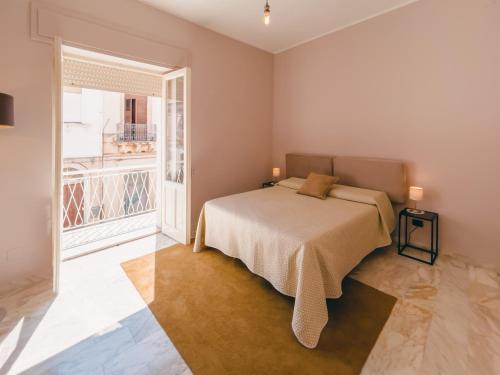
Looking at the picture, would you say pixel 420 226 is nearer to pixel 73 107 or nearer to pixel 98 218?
pixel 98 218

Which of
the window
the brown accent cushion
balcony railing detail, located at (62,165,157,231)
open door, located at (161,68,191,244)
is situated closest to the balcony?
balcony railing detail, located at (62,165,157,231)

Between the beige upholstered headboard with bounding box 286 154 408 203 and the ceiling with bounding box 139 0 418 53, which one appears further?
the beige upholstered headboard with bounding box 286 154 408 203

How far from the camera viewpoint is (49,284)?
7.78 ft

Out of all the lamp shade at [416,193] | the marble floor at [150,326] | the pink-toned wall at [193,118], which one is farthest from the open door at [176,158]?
the lamp shade at [416,193]

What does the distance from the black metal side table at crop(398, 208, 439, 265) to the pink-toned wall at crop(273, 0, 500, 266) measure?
9 centimetres

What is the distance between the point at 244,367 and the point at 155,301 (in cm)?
99

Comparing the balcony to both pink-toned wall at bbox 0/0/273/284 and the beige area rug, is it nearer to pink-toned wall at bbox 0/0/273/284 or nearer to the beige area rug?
pink-toned wall at bbox 0/0/273/284

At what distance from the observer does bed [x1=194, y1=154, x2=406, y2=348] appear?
1.82 metres

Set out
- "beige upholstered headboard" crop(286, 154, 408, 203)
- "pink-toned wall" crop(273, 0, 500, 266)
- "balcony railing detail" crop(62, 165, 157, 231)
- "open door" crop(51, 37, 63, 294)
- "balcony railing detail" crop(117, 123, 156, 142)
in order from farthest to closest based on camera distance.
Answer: "balcony railing detail" crop(117, 123, 156, 142) < "balcony railing detail" crop(62, 165, 157, 231) < "beige upholstered headboard" crop(286, 154, 408, 203) < "pink-toned wall" crop(273, 0, 500, 266) < "open door" crop(51, 37, 63, 294)

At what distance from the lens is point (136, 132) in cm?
955

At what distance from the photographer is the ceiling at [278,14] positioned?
2.90 m

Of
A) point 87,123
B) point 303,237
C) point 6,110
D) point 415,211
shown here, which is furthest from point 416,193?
point 87,123

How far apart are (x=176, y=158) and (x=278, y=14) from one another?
223cm

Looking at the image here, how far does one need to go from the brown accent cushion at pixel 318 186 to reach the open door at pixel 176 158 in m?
1.49
